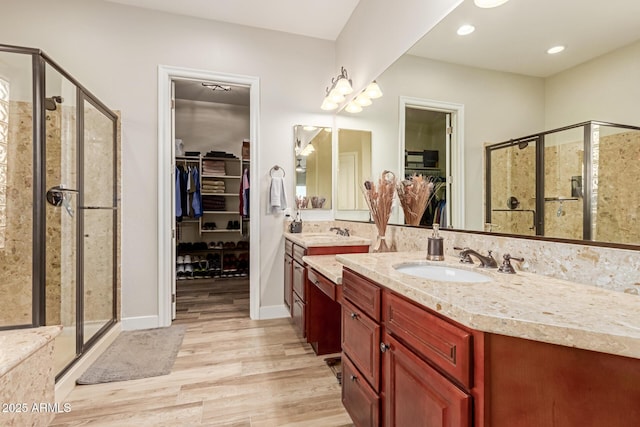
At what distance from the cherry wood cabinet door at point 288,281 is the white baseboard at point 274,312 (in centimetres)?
12

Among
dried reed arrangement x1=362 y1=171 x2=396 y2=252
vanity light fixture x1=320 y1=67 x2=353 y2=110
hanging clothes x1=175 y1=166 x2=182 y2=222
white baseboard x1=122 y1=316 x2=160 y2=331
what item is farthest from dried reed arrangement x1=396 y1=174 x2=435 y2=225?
hanging clothes x1=175 y1=166 x2=182 y2=222

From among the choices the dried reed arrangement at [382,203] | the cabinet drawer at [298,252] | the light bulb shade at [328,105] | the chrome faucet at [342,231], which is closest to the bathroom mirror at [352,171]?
the chrome faucet at [342,231]

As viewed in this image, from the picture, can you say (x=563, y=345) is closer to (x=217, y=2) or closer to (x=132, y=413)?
(x=132, y=413)

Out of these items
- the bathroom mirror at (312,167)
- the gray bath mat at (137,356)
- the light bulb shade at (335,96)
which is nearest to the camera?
the gray bath mat at (137,356)

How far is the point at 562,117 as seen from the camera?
1037mm

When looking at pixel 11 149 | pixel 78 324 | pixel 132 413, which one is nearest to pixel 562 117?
pixel 132 413

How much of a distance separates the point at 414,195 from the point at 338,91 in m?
1.51

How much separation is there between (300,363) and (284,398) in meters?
0.39

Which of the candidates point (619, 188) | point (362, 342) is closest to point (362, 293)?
point (362, 342)

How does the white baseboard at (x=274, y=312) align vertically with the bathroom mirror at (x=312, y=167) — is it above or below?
below

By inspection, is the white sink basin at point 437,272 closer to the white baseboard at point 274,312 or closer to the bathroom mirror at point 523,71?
the bathroom mirror at point 523,71

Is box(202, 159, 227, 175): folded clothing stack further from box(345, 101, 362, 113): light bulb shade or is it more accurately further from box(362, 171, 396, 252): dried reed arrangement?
box(362, 171, 396, 252): dried reed arrangement

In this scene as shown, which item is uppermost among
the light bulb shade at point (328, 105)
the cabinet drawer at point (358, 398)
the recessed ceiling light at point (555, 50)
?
the light bulb shade at point (328, 105)

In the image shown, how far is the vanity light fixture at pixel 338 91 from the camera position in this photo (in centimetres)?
275
